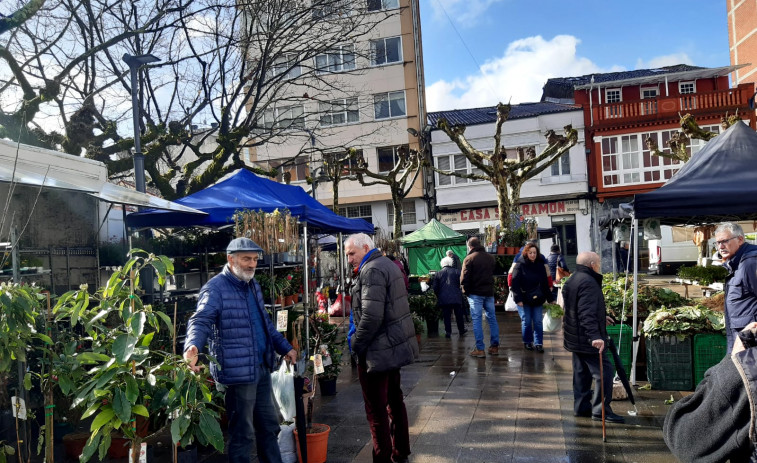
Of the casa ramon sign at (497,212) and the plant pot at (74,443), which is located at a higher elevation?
the casa ramon sign at (497,212)

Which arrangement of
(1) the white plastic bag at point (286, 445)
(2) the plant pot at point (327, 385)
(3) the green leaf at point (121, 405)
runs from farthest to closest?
(2) the plant pot at point (327, 385), (1) the white plastic bag at point (286, 445), (3) the green leaf at point (121, 405)

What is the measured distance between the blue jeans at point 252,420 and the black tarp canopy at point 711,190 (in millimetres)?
4575

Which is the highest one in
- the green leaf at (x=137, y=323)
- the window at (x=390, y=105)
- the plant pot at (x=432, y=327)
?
the window at (x=390, y=105)

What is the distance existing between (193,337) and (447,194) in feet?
86.7

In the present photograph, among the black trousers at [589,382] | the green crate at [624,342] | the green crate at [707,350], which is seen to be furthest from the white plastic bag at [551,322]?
the black trousers at [589,382]

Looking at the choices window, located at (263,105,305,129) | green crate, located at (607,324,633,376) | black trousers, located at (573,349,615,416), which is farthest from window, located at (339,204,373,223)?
black trousers, located at (573,349,615,416)

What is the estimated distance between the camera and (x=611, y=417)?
17.6 feet

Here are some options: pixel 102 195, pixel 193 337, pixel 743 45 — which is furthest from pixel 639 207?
pixel 743 45

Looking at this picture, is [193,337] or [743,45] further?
[743,45]

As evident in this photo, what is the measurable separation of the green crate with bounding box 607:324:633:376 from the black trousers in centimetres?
143

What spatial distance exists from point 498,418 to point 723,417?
13.2 feet

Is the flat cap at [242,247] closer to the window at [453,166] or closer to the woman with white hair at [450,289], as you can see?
the woman with white hair at [450,289]

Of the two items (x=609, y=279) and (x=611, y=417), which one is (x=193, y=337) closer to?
(x=611, y=417)

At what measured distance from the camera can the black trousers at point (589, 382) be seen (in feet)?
17.9
